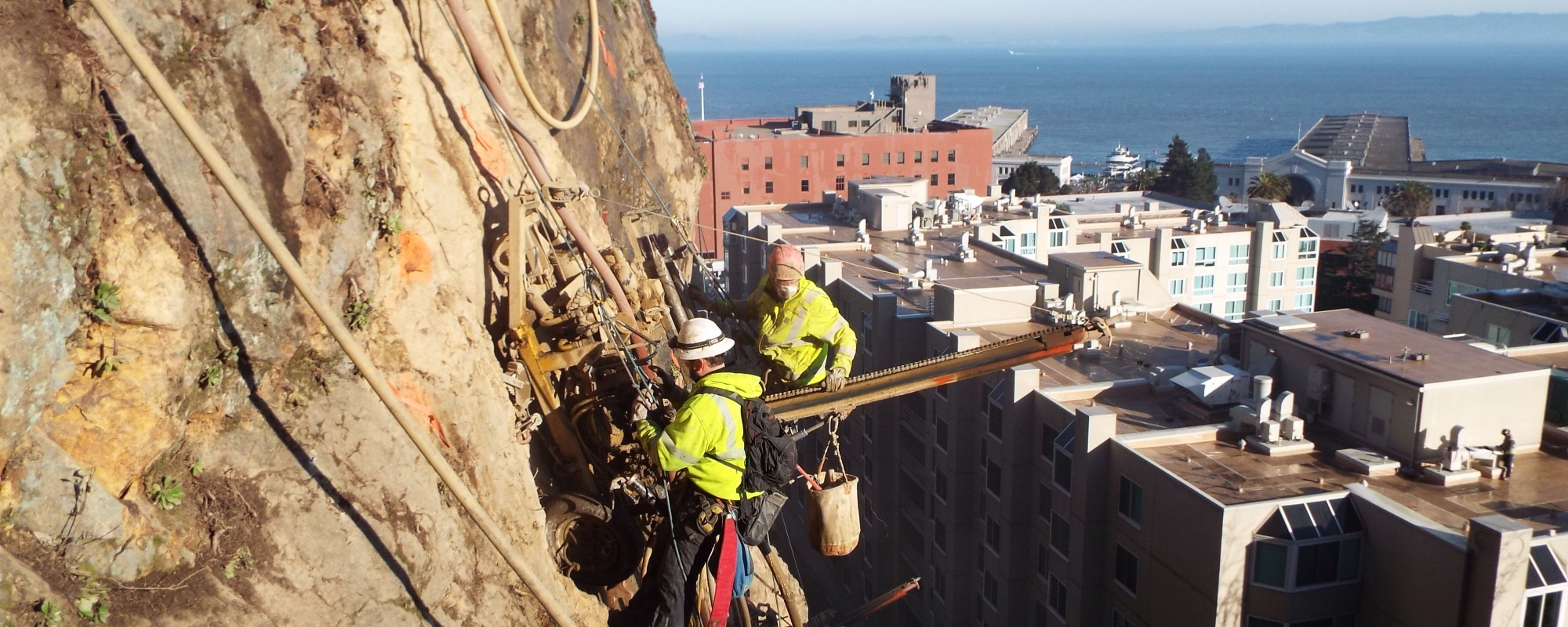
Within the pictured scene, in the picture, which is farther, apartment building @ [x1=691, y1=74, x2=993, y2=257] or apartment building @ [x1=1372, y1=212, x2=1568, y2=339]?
apartment building @ [x1=691, y1=74, x2=993, y2=257]

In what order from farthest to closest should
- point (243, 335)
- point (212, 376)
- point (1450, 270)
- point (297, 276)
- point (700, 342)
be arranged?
point (1450, 270) < point (700, 342) < point (243, 335) < point (212, 376) < point (297, 276)

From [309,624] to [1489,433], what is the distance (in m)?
20.7

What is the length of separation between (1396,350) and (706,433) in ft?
58.6

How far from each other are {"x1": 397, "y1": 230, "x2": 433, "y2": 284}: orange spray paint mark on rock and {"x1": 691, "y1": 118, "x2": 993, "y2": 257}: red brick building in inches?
2436

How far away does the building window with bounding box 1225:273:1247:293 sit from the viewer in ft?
168

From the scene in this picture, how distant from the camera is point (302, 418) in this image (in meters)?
9.15

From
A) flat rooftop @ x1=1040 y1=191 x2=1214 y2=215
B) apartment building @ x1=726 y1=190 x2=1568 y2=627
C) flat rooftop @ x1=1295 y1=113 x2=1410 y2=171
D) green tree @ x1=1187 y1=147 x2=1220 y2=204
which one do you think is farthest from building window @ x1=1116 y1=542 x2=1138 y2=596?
flat rooftop @ x1=1295 y1=113 x2=1410 y2=171

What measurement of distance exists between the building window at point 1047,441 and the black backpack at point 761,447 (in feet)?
45.4

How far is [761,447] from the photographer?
1081 cm

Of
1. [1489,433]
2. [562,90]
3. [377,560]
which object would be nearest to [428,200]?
[377,560]

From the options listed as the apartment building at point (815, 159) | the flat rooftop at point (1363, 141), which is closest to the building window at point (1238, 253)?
the apartment building at point (815, 159)

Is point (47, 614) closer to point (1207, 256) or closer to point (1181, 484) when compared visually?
point (1181, 484)

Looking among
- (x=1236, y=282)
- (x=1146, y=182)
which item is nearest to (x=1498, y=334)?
(x=1236, y=282)

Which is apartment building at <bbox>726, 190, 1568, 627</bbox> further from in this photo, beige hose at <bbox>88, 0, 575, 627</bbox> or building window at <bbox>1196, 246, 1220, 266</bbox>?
building window at <bbox>1196, 246, 1220, 266</bbox>
